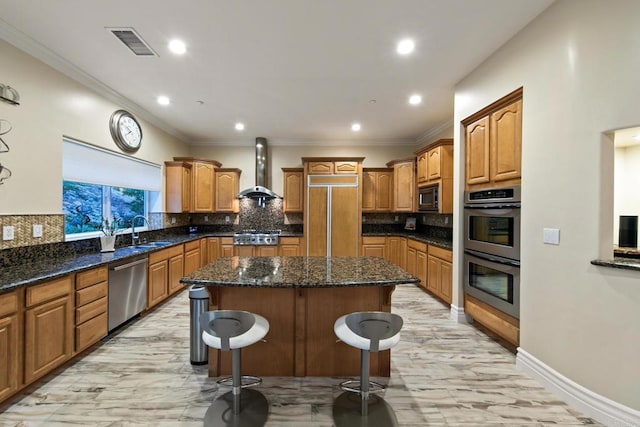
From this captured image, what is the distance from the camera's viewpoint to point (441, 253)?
3869 mm

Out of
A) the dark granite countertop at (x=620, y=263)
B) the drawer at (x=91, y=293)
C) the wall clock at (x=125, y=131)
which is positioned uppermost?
the wall clock at (x=125, y=131)

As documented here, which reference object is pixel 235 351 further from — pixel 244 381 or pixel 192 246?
pixel 192 246

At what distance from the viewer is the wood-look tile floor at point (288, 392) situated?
179 cm

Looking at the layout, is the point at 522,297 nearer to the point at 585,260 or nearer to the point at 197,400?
the point at 585,260

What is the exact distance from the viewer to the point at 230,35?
2396 mm

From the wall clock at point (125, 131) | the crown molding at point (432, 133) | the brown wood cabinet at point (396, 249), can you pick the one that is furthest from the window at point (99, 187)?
the crown molding at point (432, 133)

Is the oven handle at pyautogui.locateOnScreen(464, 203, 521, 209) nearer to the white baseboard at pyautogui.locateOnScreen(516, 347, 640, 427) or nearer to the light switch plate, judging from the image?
the light switch plate

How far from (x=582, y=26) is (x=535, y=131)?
69cm

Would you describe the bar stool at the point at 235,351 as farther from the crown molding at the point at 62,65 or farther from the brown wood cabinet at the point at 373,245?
the brown wood cabinet at the point at 373,245

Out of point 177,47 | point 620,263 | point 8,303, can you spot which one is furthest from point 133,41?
point 620,263

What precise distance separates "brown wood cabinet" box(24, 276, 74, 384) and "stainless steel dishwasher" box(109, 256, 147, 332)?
1.73ft

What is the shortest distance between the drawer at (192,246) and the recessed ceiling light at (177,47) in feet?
9.57

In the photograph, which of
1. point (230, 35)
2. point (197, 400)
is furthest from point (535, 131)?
point (197, 400)

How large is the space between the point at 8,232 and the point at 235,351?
2.22 metres
